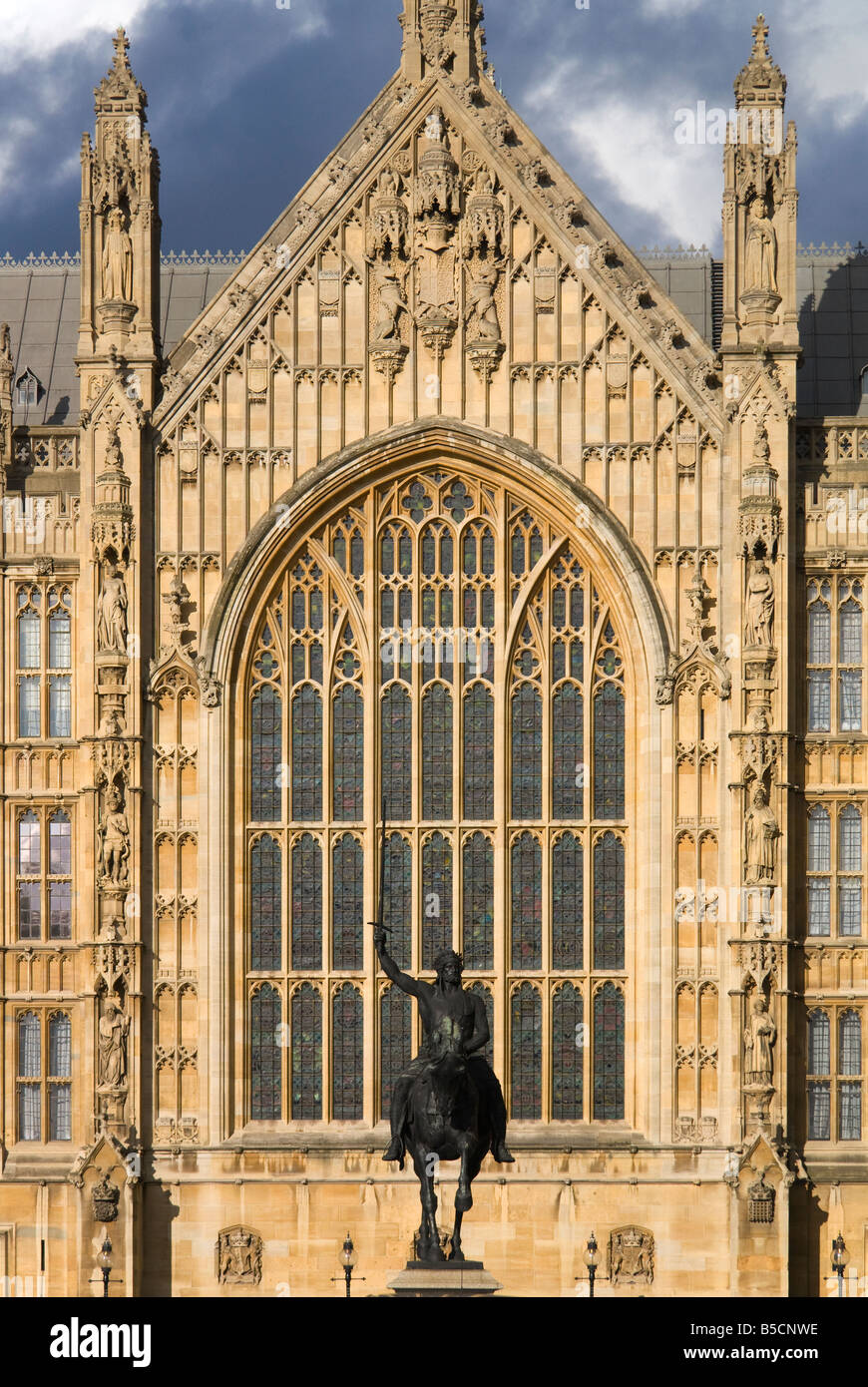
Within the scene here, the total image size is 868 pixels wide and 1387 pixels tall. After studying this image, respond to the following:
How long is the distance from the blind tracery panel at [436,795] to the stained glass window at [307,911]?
0.13ft

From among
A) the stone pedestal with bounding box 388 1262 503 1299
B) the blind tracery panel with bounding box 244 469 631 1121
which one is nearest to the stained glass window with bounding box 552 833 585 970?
the blind tracery panel with bounding box 244 469 631 1121

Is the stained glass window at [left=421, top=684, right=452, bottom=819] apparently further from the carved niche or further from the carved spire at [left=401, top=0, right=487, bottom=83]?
the carved spire at [left=401, top=0, right=487, bottom=83]

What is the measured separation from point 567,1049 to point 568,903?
2613mm

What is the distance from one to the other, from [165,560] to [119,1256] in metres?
12.4

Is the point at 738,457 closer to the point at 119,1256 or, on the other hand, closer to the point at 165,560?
the point at 165,560

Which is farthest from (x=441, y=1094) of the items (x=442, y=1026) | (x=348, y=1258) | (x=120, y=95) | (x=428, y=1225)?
(x=120, y=95)

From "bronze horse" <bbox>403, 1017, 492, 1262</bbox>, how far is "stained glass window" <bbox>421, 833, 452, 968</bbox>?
10.2m

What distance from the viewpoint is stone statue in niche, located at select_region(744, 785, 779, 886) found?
4338cm

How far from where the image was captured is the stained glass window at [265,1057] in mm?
44531

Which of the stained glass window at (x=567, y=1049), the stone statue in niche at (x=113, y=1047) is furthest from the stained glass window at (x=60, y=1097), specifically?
the stained glass window at (x=567, y=1049)

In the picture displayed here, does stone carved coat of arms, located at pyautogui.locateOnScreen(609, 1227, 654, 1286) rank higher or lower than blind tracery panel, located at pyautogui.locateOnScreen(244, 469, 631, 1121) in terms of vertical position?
lower

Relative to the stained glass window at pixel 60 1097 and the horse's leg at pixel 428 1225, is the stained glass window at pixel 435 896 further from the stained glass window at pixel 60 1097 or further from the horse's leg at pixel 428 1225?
the horse's leg at pixel 428 1225

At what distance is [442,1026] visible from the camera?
34.0 metres

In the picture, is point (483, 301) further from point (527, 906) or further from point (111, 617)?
point (527, 906)
